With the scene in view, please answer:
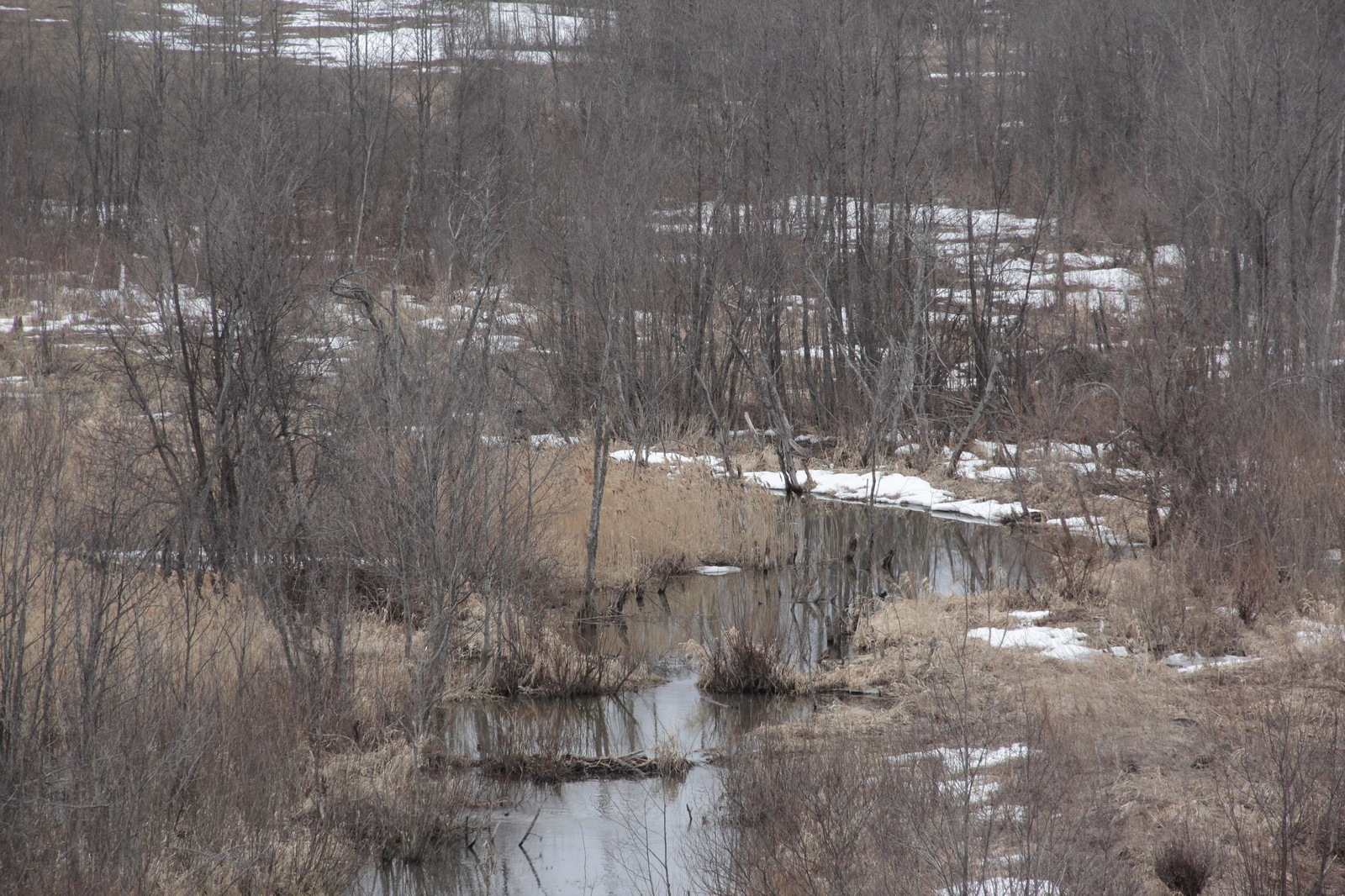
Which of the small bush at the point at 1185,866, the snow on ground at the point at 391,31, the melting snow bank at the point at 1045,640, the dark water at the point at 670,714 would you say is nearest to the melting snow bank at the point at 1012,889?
the small bush at the point at 1185,866

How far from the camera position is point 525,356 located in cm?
2303

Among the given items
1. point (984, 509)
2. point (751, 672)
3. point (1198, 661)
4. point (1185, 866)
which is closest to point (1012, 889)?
point (1185, 866)

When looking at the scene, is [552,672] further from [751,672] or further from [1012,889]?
[1012,889]

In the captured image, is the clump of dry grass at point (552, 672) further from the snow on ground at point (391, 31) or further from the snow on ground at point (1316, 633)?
the snow on ground at point (391, 31)

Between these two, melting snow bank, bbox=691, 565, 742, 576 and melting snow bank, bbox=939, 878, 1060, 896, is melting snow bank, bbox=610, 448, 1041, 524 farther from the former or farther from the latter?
melting snow bank, bbox=939, 878, 1060, 896

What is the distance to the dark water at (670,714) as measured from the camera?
6.44 m

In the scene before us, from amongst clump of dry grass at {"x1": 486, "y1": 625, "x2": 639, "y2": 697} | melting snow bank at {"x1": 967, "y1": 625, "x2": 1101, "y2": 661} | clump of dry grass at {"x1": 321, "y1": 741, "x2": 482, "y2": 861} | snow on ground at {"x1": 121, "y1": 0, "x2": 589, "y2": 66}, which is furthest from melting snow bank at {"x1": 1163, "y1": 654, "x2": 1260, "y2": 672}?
snow on ground at {"x1": 121, "y1": 0, "x2": 589, "y2": 66}

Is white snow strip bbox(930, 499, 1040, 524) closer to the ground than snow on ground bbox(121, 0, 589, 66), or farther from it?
closer to the ground

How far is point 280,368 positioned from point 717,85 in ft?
52.1

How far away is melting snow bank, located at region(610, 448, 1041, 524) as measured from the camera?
1697cm

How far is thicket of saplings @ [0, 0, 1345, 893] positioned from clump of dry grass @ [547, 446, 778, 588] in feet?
0.62

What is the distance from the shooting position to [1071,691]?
817 centimetres

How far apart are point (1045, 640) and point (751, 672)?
8.76 ft

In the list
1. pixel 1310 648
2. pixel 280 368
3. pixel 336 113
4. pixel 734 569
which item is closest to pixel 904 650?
pixel 1310 648
